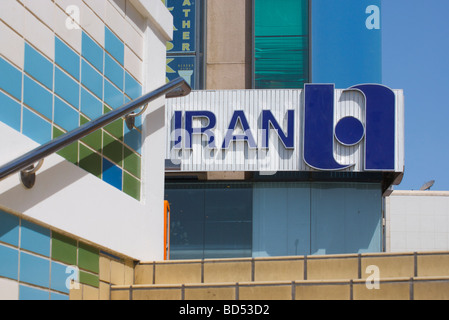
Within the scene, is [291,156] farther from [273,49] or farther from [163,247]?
[163,247]

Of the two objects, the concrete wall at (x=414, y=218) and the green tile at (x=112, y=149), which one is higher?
the concrete wall at (x=414, y=218)

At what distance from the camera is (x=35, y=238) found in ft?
23.3

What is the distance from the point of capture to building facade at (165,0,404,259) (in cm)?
1939

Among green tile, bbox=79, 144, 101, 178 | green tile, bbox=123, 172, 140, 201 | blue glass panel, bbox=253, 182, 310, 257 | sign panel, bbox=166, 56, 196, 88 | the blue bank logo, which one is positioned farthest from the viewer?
sign panel, bbox=166, 56, 196, 88

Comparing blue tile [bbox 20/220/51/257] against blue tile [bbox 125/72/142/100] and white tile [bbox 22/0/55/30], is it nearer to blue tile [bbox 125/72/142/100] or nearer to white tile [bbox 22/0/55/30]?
white tile [bbox 22/0/55/30]

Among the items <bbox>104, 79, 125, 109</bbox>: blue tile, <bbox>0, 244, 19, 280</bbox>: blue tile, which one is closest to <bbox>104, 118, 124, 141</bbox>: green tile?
<bbox>104, 79, 125, 109</bbox>: blue tile

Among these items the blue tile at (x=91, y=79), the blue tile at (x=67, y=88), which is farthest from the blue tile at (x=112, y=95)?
the blue tile at (x=67, y=88)

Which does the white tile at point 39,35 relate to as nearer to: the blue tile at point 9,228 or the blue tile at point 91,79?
the blue tile at point 91,79

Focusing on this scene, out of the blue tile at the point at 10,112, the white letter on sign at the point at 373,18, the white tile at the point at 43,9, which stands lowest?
the blue tile at the point at 10,112

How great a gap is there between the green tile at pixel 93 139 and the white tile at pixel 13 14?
1259mm

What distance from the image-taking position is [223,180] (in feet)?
67.2

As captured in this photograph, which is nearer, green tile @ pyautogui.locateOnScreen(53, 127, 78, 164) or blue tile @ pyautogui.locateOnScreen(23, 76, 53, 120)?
blue tile @ pyautogui.locateOnScreen(23, 76, 53, 120)

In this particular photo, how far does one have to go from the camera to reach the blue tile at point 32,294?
6.81 metres

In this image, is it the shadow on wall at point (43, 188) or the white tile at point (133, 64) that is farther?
the white tile at point (133, 64)
